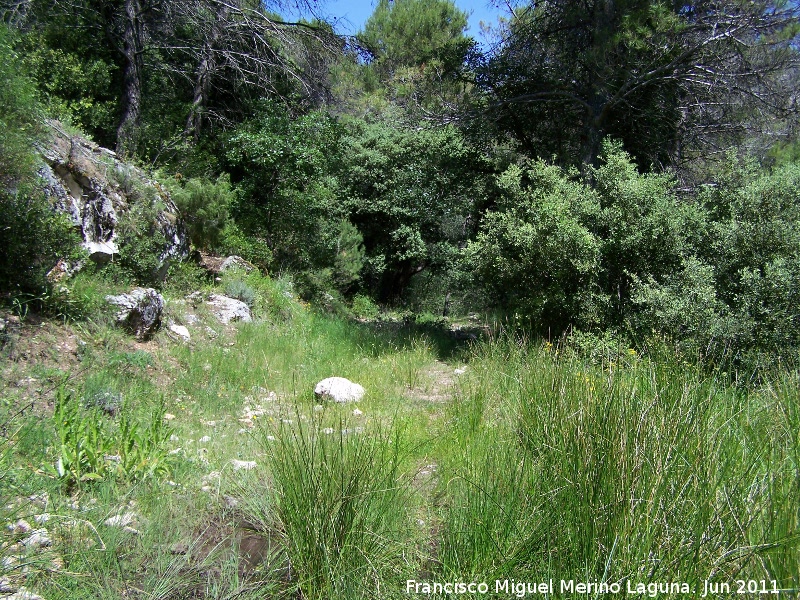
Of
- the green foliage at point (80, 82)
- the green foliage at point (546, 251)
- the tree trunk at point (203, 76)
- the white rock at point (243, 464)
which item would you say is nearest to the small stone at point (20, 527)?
the white rock at point (243, 464)

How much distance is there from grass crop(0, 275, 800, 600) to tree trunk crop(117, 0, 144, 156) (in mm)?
6844

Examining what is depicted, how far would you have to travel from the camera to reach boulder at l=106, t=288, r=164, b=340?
5.55m

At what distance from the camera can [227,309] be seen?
25.3 feet

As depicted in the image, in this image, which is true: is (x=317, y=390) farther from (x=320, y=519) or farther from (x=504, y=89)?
(x=504, y=89)

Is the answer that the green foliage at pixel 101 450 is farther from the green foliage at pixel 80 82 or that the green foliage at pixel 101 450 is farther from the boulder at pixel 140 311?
the green foliage at pixel 80 82

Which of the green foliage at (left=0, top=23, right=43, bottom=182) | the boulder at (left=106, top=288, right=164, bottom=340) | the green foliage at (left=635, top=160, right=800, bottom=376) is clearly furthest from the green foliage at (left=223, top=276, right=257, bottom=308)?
the green foliage at (left=635, top=160, right=800, bottom=376)

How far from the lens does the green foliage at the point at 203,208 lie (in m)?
9.52

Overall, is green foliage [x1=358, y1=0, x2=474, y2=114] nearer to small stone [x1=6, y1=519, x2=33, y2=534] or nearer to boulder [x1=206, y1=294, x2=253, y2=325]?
boulder [x1=206, y1=294, x2=253, y2=325]

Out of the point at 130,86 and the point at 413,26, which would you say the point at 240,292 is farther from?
→ the point at 413,26

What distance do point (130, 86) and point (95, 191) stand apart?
4414 millimetres

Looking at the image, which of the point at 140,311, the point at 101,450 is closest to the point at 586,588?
the point at 101,450

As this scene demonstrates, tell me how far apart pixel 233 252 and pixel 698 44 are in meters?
8.77

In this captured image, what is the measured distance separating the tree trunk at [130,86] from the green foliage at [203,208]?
3.82 feet

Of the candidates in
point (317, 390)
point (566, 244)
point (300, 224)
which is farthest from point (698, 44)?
point (300, 224)
